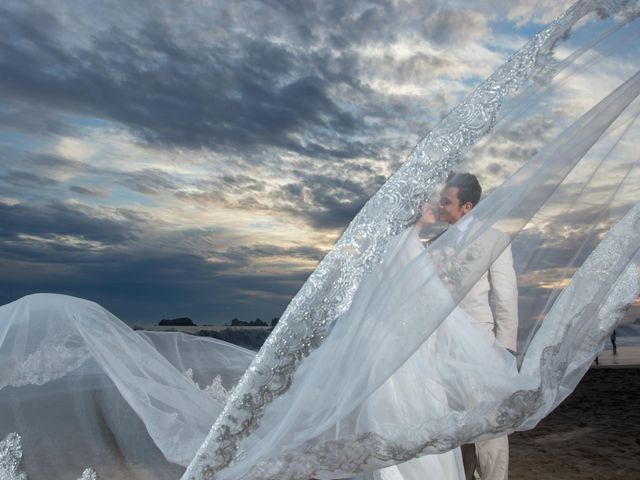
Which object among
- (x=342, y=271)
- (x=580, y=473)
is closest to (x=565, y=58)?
(x=342, y=271)

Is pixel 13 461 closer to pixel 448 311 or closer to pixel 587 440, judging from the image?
pixel 448 311

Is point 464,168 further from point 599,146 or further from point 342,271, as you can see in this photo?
point 599,146

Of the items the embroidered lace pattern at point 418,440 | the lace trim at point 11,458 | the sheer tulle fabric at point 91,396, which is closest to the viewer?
the embroidered lace pattern at point 418,440

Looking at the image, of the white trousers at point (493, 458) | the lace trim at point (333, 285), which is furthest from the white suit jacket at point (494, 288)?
the white trousers at point (493, 458)

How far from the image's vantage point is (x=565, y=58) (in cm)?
216

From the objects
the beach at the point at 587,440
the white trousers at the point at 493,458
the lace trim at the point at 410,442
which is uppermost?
the lace trim at the point at 410,442

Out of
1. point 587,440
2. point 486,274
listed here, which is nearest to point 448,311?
point 486,274

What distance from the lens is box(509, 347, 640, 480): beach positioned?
487 cm

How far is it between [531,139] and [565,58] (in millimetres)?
301

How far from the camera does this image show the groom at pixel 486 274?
1.93 metres

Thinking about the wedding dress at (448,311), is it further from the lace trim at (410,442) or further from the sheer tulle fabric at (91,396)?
the sheer tulle fabric at (91,396)

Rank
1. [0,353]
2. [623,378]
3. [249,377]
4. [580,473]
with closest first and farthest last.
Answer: [249,377], [0,353], [580,473], [623,378]

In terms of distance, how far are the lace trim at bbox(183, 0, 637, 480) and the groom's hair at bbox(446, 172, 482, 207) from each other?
5 cm

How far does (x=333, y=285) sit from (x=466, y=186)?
501mm
